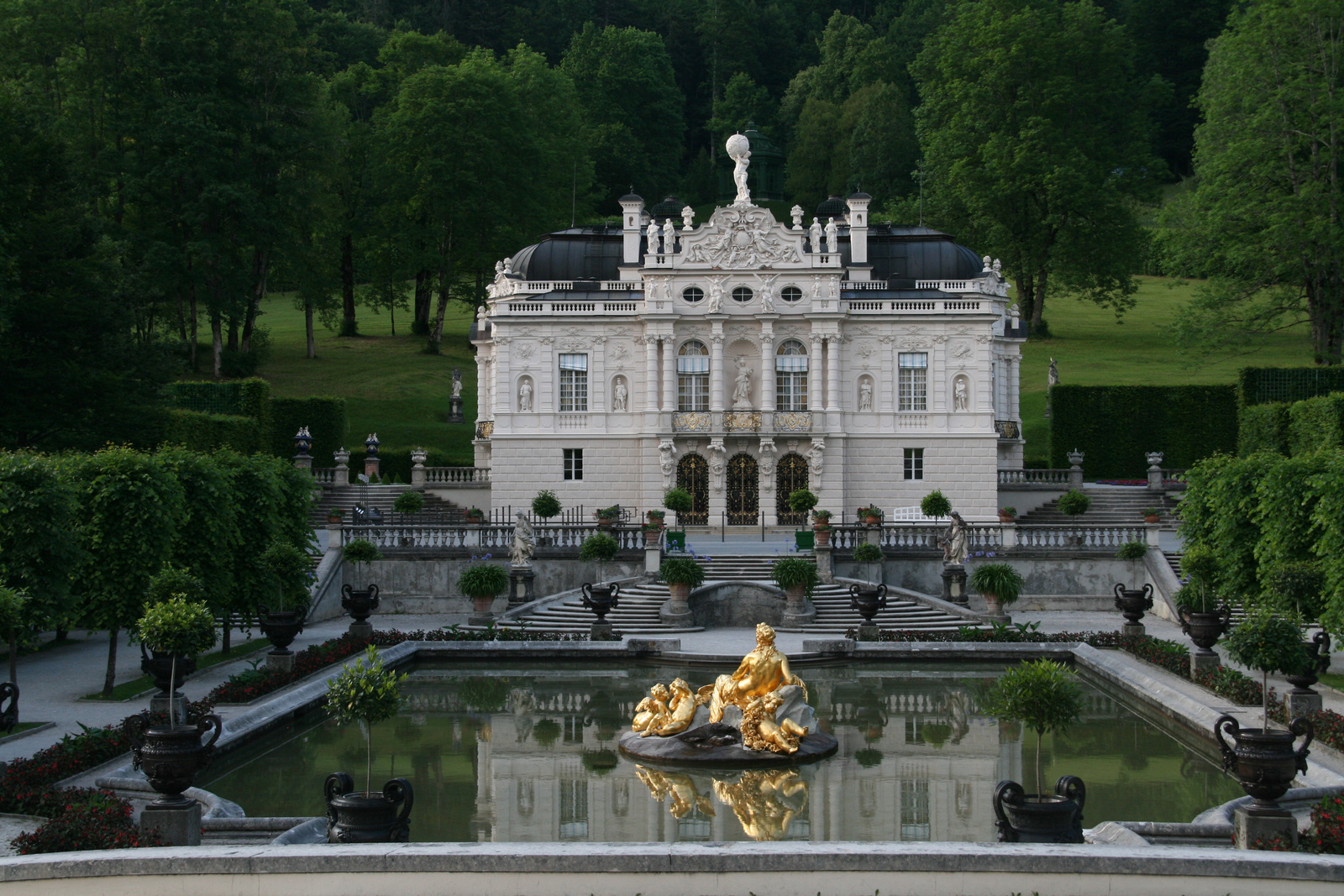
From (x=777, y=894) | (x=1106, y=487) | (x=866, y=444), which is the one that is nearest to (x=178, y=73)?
(x=866, y=444)

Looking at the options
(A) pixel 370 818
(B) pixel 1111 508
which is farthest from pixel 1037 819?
(B) pixel 1111 508

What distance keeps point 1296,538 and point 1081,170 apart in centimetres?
3959

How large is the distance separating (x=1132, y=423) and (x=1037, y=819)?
126 ft

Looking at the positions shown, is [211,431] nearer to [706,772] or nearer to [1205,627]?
[706,772]

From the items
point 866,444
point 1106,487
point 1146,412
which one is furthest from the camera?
point 1146,412

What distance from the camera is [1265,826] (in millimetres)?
13594

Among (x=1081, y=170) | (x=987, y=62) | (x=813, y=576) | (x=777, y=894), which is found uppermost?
(x=987, y=62)

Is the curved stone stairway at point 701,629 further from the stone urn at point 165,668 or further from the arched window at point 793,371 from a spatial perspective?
the stone urn at point 165,668

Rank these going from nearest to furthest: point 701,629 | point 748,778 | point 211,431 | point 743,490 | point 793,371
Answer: point 748,778
point 701,629
point 211,431
point 743,490
point 793,371

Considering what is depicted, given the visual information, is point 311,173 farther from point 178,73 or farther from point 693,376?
point 693,376

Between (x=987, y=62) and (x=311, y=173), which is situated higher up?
(x=987, y=62)

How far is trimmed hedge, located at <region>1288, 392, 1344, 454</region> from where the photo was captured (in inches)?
1444

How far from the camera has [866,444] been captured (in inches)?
1672

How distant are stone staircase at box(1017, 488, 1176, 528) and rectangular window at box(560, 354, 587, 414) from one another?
14.8 metres
